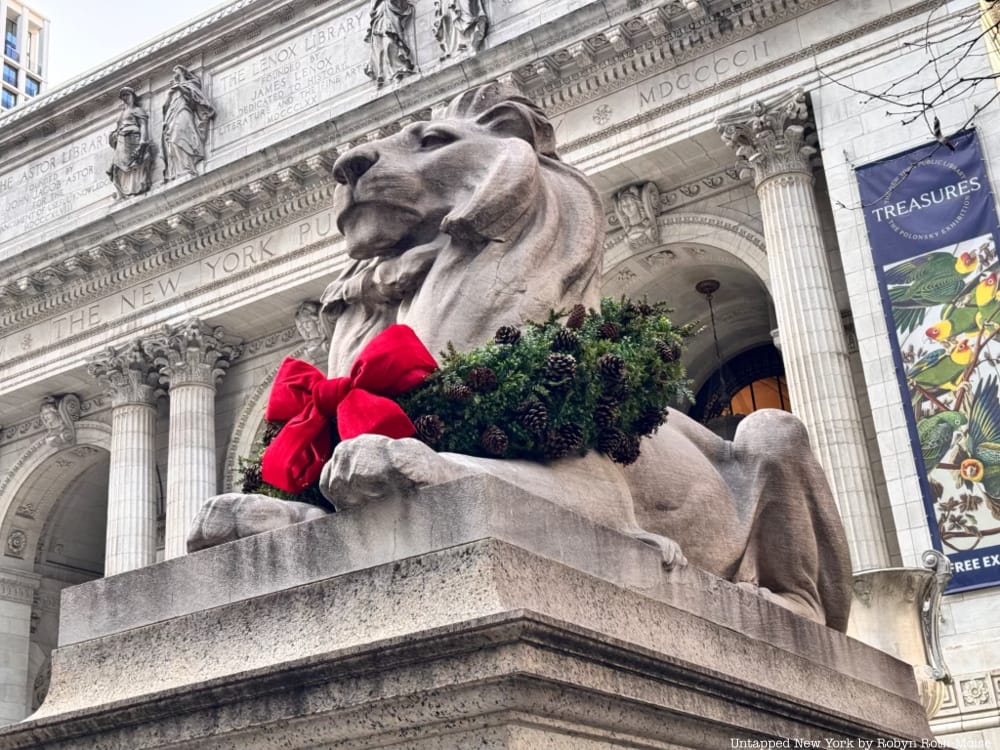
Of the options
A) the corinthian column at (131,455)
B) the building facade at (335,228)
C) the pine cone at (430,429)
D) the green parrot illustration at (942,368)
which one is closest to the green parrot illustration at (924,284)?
the building facade at (335,228)

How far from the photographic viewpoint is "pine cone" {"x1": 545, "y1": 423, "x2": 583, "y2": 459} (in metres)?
3.86

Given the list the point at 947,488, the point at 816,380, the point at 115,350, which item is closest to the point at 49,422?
the point at 115,350

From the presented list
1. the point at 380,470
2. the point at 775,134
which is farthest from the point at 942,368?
the point at 380,470

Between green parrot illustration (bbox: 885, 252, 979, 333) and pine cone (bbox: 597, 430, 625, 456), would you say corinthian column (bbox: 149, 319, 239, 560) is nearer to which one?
green parrot illustration (bbox: 885, 252, 979, 333)

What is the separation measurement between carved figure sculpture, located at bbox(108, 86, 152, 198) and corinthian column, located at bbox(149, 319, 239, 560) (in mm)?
3272

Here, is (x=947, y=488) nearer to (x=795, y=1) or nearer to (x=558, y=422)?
(x=795, y=1)

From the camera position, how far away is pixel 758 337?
23.2 metres

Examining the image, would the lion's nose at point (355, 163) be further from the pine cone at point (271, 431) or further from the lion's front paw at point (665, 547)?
the lion's front paw at point (665, 547)

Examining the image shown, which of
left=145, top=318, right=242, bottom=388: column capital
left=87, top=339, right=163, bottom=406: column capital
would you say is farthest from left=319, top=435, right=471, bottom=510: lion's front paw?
left=87, top=339, right=163, bottom=406: column capital

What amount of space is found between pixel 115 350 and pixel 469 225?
A: 68.1 ft

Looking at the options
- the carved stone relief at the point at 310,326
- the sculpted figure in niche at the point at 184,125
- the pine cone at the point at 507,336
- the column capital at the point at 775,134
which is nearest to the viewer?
the pine cone at the point at 507,336

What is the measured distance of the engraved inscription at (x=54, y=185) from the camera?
86.1 feet

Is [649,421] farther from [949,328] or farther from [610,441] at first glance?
[949,328]

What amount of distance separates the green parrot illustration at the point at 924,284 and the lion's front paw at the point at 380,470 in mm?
13010
